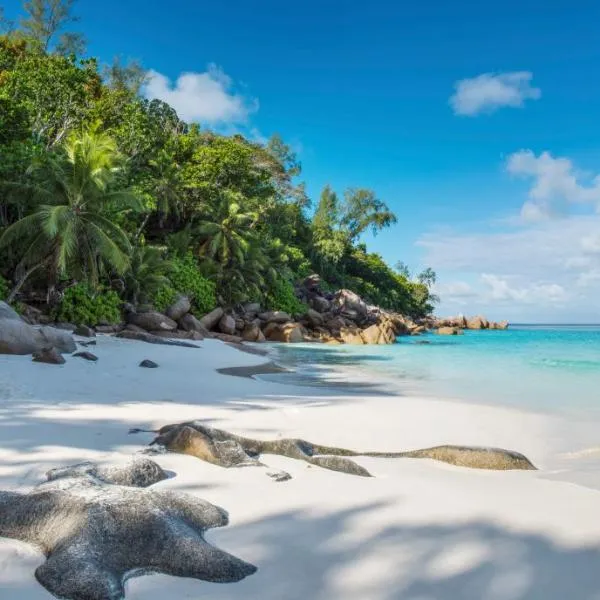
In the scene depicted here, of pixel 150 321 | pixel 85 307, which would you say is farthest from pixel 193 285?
pixel 85 307

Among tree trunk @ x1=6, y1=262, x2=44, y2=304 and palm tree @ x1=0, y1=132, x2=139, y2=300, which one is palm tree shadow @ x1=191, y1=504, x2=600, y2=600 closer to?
palm tree @ x1=0, y1=132, x2=139, y2=300

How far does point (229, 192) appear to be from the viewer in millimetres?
30734

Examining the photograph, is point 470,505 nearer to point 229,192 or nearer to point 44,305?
point 44,305

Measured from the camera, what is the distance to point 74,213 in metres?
16.7

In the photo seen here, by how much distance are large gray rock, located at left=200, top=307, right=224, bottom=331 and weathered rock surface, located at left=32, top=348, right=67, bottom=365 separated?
17544 millimetres

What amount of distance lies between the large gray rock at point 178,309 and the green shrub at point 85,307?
3.73m

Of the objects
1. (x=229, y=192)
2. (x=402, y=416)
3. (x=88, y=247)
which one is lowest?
(x=402, y=416)

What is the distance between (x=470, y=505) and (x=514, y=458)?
65.2 inches

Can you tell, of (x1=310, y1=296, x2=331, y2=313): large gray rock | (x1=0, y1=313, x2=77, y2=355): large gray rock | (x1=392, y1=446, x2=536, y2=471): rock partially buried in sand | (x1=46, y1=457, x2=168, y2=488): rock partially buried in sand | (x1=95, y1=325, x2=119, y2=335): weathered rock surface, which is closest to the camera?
(x1=46, y1=457, x2=168, y2=488): rock partially buried in sand

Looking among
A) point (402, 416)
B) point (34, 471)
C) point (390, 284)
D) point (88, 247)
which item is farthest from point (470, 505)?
point (390, 284)

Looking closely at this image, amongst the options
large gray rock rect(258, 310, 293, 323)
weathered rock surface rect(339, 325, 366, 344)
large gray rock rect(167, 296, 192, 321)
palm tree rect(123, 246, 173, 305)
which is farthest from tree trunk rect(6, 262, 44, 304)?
weathered rock surface rect(339, 325, 366, 344)

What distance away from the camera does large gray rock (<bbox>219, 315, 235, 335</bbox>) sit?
88.9 ft

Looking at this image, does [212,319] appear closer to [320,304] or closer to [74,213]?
[74,213]

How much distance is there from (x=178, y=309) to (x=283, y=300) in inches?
472
